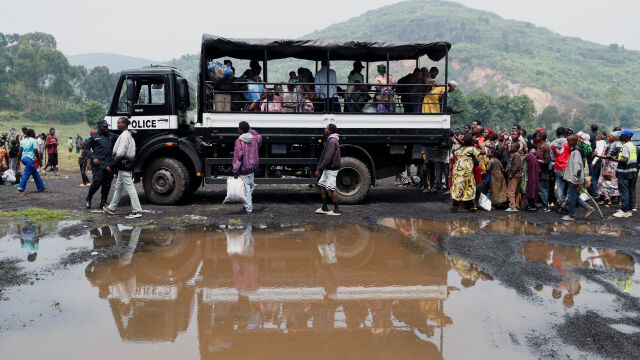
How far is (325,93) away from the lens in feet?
33.2

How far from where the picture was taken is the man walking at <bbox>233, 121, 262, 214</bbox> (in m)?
8.93

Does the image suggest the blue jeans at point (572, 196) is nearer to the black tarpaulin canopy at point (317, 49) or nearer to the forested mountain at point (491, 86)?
the black tarpaulin canopy at point (317, 49)

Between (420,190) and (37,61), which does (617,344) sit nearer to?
(420,190)

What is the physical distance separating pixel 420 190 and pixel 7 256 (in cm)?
969

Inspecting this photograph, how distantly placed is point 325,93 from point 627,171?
19.1 feet

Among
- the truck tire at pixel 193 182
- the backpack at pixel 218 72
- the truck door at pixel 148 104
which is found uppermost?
the backpack at pixel 218 72

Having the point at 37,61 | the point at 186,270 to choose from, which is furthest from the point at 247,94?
the point at 37,61

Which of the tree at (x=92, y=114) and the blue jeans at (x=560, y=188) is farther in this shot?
the tree at (x=92, y=114)

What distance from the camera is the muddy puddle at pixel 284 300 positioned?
12.4ft

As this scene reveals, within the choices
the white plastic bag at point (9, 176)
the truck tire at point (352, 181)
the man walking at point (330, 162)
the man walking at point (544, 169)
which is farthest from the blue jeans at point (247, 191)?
the white plastic bag at point (9, 176)

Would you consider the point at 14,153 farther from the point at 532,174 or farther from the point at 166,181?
the point at 532,174

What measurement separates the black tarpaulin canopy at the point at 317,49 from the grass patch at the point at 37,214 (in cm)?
404

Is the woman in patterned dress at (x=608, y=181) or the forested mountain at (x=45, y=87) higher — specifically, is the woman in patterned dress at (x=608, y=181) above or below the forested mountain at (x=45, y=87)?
below

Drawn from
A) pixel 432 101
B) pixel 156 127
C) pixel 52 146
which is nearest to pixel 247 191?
pixel 156 127
